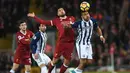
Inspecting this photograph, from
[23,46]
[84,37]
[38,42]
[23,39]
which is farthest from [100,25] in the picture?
[84,37]

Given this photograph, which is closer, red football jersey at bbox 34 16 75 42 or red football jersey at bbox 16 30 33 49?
red football jersey at bbox 34 16 75 42

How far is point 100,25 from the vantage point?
92.1 feet

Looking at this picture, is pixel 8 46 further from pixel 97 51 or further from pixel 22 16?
pixel 97 51

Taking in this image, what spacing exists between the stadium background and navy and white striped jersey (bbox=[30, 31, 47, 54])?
6.03 m

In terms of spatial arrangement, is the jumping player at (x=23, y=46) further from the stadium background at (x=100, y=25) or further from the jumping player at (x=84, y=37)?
the stadium background at (x=100, y=25)

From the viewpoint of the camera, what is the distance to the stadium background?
25.6 metres

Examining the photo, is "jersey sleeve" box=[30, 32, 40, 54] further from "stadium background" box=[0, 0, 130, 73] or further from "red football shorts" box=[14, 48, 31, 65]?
"stadium background" box=[0, 0, 130, 73]

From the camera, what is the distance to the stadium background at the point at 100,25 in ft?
84.1

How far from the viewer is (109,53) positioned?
25812mm

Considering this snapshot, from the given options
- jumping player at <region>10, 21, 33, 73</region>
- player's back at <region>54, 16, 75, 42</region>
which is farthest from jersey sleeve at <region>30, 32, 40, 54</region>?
player's back at <region>54, 16, 75, 42</region>

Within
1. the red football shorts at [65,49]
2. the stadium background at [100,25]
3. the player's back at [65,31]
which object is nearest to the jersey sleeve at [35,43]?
the player's back at [65,31]

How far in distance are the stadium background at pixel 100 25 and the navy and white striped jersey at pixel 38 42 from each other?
603cm

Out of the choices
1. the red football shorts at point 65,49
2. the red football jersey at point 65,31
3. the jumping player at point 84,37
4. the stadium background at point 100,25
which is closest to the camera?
the jumping player at point 84,37

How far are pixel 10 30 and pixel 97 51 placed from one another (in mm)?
7133
